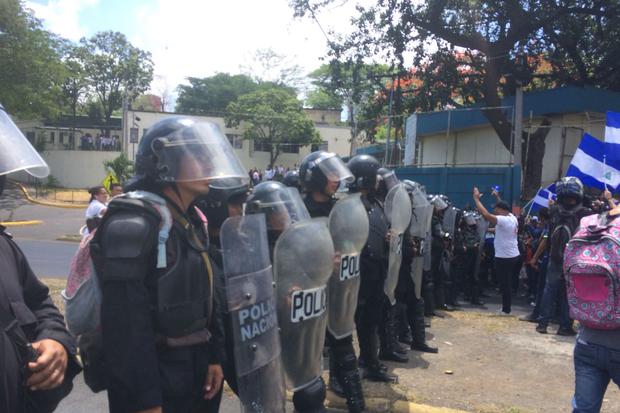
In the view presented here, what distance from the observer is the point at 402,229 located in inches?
190

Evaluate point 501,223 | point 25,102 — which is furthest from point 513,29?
point 25,102

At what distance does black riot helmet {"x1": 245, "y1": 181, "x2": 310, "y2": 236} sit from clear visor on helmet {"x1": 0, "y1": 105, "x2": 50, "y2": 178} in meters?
1.42

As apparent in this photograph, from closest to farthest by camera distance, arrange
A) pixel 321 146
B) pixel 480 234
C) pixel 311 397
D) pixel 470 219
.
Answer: pixel 311 397 < pixel 470 219 < pixel 480 234 < pixel 321 146

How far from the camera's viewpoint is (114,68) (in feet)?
154

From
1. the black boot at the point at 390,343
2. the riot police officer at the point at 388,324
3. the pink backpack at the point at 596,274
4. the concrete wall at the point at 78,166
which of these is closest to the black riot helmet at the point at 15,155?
the pink backpack at the point at 596,274

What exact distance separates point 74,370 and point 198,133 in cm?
106

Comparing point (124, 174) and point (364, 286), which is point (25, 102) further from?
point (364, 286)

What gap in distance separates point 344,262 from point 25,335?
211 centimetres

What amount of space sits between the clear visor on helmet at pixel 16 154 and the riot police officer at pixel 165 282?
1.00 feet

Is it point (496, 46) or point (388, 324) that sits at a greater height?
point (496, 46)

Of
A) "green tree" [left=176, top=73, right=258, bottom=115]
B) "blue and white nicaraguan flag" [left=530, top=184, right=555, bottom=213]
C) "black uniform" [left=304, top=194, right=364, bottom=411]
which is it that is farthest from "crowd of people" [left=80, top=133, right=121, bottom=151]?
"black uniform" [left=304, top=194, right=364, bottom=411]

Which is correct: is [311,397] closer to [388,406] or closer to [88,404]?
[388,406]

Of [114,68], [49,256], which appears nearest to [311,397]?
[49,256]

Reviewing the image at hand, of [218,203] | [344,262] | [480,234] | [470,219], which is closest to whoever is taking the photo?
[344,262]
